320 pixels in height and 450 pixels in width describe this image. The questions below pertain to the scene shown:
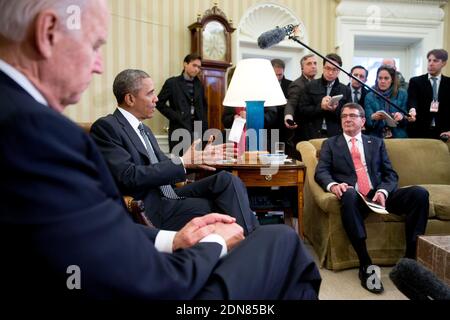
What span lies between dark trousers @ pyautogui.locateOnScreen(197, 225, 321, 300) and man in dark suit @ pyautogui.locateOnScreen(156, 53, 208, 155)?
3372mm

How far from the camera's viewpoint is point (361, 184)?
9.62 ft

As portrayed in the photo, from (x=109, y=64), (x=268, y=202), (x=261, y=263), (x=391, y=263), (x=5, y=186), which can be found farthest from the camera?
(x=109, y=64)

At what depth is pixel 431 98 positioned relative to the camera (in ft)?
12.7

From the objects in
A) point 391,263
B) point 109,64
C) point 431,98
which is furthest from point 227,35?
point 391,263

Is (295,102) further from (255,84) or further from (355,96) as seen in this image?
(255,84)

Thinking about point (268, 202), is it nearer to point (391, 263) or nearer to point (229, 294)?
point (391, 263)

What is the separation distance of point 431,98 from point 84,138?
3819 millimetres

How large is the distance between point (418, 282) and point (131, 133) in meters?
1.55

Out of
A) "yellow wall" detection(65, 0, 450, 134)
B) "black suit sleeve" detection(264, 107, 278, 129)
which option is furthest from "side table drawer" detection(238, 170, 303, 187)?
"yellow wall" detection(65, 0, 450, 134)

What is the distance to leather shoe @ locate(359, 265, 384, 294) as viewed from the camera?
241cm

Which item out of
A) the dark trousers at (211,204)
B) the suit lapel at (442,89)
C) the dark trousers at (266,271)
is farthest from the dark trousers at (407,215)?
the dark trousers at (266,271)

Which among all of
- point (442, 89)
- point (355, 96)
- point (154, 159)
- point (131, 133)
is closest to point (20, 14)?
point (131, 133)
